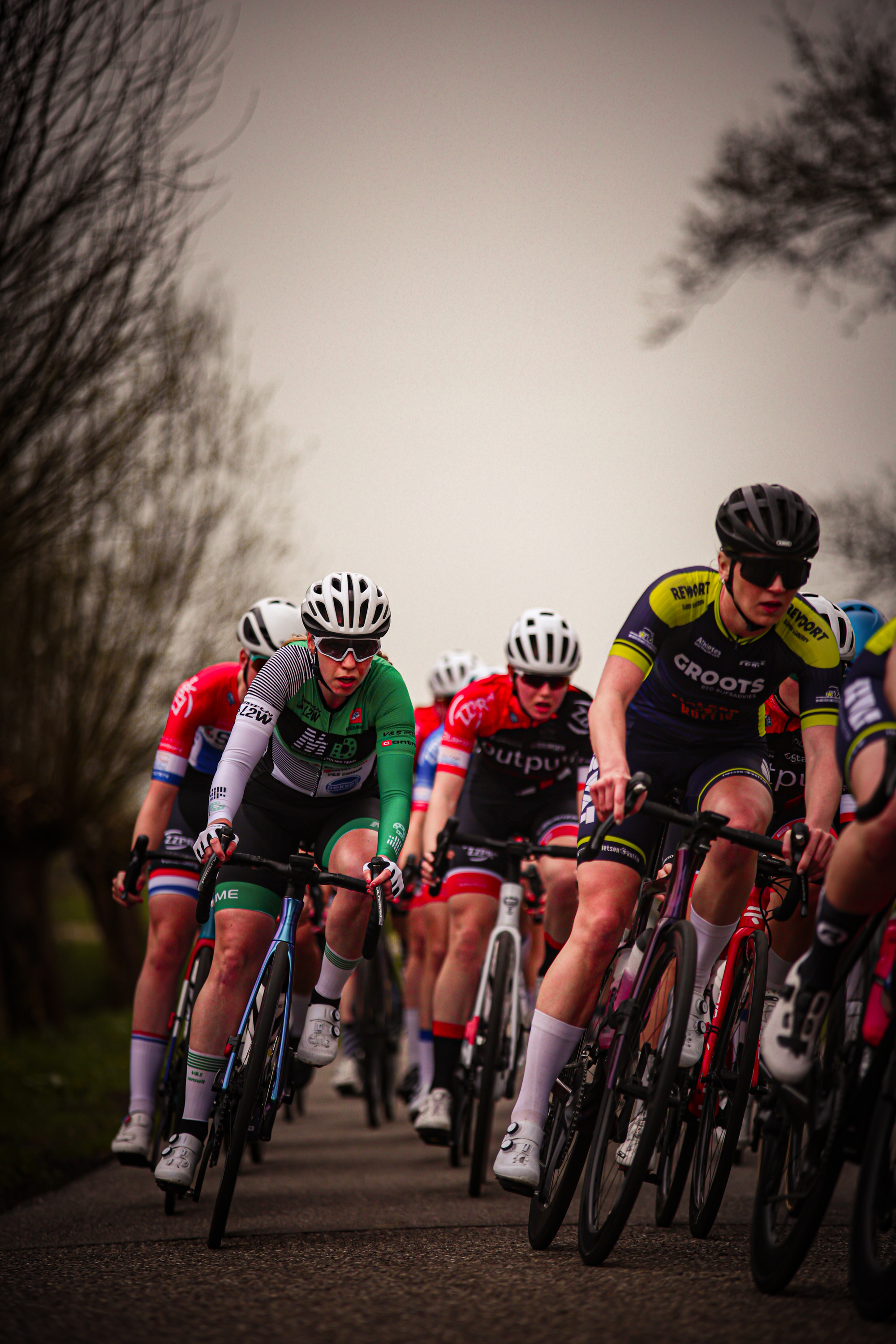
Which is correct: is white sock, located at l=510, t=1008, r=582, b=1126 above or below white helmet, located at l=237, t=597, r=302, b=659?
below

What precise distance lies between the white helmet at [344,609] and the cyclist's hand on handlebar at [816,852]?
6.72ft

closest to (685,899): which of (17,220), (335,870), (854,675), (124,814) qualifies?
(854,675)

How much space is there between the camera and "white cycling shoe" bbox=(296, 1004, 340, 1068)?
5203 mm

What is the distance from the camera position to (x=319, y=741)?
5.48m

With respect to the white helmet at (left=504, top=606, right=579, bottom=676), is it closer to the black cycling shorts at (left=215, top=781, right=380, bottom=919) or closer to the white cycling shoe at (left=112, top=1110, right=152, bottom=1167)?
the black cycling shorts at (left=215, top=781, right=380, bottom=919)

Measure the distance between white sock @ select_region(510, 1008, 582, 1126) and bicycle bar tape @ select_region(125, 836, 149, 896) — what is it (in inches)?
97.0

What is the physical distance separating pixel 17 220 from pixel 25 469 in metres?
3.15

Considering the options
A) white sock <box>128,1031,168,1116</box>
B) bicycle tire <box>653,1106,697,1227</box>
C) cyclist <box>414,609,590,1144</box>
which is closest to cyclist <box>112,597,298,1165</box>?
white sock <box>128,1031,168,1116</box>

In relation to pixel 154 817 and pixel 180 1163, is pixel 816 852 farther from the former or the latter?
pixel 154 817

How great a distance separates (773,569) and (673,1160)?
224cm

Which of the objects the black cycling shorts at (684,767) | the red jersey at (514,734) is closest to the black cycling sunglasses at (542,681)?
the red jersey at (514,734)

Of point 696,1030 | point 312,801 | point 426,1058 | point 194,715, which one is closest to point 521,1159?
point 696,1030

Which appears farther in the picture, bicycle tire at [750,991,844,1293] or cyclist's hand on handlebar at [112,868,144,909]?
cyclist's hand on handlebar at [112,868,144,909]

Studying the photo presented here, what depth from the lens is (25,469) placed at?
36.4 ft
